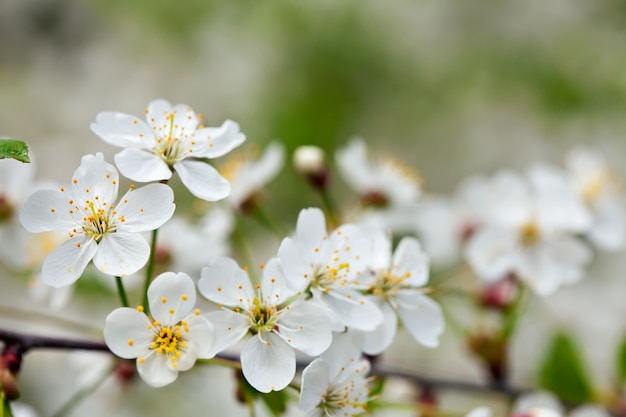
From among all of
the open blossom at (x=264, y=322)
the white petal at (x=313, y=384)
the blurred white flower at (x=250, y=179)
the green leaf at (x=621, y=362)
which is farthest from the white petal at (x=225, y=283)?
the green leaf at (x=621, y=362)

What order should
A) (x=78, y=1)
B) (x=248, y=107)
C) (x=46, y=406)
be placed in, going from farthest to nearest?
(x=78, y=1) → (x=248, y=107) → (x=46, y=406)

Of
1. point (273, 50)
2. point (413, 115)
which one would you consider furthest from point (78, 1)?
point (413, 115)

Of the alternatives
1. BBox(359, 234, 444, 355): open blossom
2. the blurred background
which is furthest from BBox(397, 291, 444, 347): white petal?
the blurred background

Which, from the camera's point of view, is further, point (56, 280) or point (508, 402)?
point (508, 402)

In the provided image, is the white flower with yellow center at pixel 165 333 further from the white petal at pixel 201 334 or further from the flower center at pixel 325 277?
the flower center at pixel 325 277

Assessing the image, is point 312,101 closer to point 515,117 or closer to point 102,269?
point 515,117

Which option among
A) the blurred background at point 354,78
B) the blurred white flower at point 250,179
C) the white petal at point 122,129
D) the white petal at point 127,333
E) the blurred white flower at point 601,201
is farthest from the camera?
the blurred background at point 354,78

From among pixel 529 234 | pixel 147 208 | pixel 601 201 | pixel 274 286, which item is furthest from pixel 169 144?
pixel 601 201
